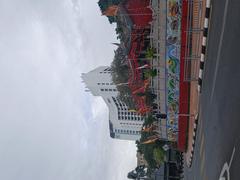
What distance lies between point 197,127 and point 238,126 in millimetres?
14764

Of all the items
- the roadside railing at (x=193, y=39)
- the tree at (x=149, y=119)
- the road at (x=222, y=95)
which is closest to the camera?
the road at (x=222, y=95)

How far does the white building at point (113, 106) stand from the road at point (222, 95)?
67.9 metres

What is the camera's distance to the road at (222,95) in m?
18.5

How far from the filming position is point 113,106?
4363 inches

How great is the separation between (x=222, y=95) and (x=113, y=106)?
89897mm

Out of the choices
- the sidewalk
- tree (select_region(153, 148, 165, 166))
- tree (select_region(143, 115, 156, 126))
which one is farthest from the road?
tree (select_region(153, 148, 165, 166))

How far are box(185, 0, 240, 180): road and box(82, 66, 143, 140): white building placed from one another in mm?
67853

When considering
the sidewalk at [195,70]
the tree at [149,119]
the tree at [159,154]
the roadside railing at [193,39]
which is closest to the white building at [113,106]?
the tree at [159,154]

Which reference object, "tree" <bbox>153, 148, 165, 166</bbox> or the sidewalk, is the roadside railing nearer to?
the sidewalk

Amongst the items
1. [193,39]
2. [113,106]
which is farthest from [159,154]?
[113,106]

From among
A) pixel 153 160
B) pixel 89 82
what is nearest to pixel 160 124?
pixel 153 160

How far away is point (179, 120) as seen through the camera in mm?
39188

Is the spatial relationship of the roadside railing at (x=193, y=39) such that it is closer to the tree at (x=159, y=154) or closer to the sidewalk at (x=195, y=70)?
the sidewalk at (x=195, y=70)

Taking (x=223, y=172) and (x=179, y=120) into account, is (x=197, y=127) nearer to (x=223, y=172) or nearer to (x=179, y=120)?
(x=179, y=120)
